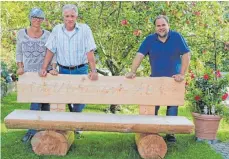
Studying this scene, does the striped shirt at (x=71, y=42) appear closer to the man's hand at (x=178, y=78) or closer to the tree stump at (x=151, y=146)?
the man's hand at (x=178, y=78)

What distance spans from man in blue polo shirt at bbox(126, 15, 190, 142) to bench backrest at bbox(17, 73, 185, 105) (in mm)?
163

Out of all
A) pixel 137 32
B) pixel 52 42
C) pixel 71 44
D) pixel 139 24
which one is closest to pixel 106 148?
pixel 71 44

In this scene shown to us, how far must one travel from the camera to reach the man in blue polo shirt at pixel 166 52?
17.7ft

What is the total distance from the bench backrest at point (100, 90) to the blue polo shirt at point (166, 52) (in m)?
0.24

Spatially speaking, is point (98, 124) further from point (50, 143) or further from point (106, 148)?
point (106, 148)

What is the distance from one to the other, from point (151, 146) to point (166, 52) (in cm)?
124

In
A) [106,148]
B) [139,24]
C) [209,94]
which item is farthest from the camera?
→ [139,24]

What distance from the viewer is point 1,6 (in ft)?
31.3

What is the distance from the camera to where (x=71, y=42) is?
5266mm

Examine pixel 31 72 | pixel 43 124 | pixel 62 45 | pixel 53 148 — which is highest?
pixel 62 45

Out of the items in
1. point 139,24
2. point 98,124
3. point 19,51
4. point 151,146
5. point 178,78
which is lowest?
point 151,146

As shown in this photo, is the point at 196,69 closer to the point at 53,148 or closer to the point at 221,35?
the point at 221,35

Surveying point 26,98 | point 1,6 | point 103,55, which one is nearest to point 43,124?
point 26,98

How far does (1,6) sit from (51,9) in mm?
2429
